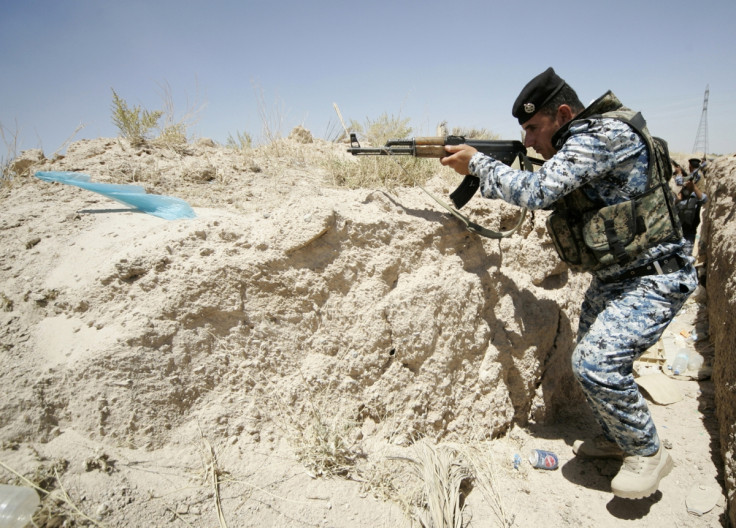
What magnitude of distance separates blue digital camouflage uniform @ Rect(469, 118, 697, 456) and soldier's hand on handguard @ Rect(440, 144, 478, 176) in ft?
0.68

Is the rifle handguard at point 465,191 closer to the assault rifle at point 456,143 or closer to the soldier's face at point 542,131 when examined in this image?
the assault rifle at point 456,143

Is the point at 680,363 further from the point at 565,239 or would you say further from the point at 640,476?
the point at 565,239

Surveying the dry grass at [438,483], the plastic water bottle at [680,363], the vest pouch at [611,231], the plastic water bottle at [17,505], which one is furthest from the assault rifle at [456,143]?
the plastic water bottle at [680,363]

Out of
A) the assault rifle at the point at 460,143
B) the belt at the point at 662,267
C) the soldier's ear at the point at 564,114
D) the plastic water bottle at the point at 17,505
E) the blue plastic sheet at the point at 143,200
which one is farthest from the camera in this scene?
the assault rifle at the point at 460,143

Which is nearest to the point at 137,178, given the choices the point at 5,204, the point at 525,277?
the point at 5,204

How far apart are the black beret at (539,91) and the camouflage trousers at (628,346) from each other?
1.08 metres

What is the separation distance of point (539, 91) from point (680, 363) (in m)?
3.06

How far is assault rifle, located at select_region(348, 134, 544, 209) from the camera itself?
2.45 metres

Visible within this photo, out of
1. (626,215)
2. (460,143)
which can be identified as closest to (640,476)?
(626,215)

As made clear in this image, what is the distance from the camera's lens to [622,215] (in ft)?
6.73

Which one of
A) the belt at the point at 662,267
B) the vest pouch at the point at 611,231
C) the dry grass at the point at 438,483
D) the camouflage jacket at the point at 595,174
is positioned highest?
the camouflage jacket at the point at 595,174

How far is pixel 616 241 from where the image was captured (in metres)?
2.09

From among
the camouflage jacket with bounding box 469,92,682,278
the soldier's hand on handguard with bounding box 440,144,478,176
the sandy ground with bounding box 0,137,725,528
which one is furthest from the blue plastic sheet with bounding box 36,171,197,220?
the camouflage jacket with bounding box 469,92,682,278

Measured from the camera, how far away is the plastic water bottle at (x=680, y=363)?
3.67m
